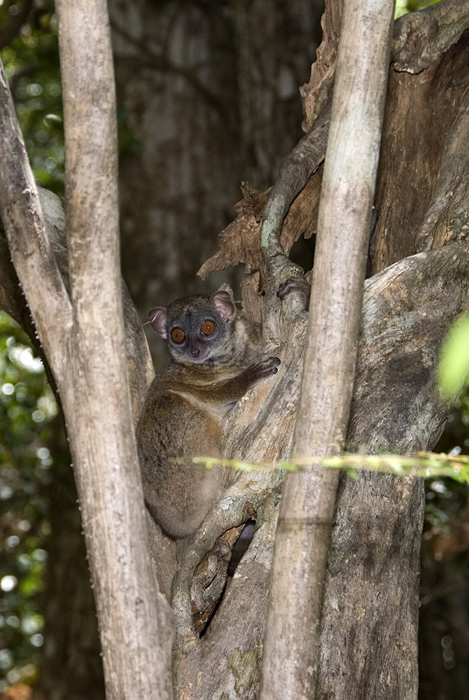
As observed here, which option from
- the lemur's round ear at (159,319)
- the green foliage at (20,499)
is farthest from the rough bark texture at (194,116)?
the lemur's round ear at (159,319)

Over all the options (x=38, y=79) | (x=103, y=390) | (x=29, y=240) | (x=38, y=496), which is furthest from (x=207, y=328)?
(x=38, y=79)

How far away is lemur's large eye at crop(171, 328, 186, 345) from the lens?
439 cm

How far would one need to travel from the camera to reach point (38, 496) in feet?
23.5

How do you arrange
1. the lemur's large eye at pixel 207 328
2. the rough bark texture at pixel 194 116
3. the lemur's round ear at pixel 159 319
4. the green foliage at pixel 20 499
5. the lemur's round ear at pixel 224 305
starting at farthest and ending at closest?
the green foliage at pixel 20 499 < the rough bark texture at pixel 194 116 < the lemur's round ear at pixel 159 319 < the lemur's round ear at pixel 224 305 < the lemur's large eye at pixel 207 328

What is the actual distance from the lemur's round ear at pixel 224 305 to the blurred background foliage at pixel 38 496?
5.64 feet

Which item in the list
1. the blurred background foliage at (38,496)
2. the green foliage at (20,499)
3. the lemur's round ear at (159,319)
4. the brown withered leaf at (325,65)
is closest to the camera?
the brown withered leaf at (325,65)

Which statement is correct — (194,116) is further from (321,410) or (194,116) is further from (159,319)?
(321,410)

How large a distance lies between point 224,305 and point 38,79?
4.44m

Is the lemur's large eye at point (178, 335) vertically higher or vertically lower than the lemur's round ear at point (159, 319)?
lower

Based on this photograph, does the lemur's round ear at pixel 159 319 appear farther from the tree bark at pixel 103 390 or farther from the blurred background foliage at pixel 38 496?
the tree bark at pixel 103 390

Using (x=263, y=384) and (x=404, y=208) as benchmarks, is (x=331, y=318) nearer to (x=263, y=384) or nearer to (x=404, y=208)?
(x=263, y=384)

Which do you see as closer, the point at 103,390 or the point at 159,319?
the point at 103,390

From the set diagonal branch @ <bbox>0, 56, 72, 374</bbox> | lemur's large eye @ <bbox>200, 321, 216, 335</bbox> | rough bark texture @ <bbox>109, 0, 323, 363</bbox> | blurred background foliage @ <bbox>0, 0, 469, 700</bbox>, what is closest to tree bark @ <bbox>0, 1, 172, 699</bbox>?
diagonal branch @ <bbox>0, 56, 72, 374</bbox>

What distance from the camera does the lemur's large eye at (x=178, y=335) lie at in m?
4.39
